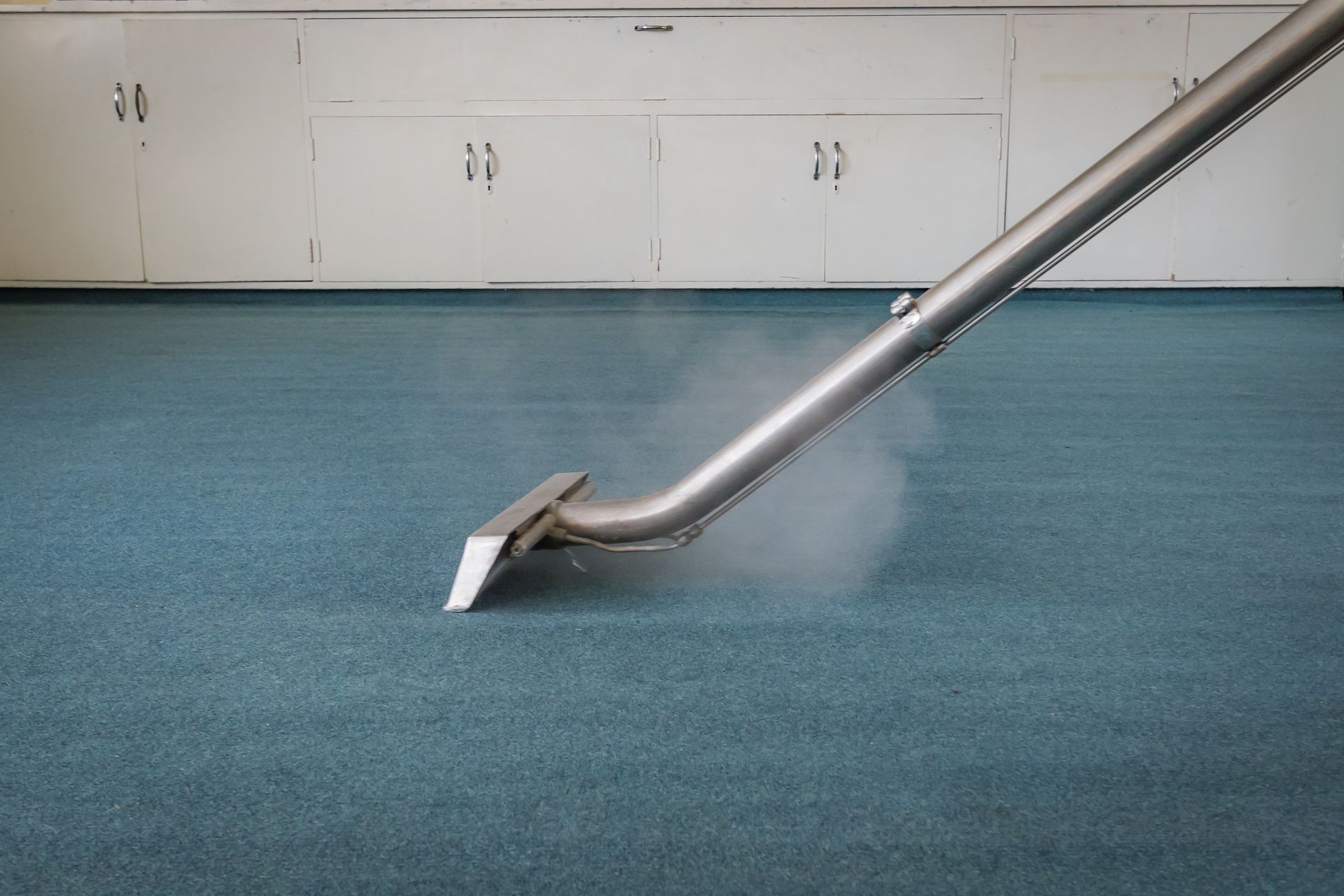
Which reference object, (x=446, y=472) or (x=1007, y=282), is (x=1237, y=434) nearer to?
(x=1007, y=282)

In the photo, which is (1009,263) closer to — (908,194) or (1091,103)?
(908,194)

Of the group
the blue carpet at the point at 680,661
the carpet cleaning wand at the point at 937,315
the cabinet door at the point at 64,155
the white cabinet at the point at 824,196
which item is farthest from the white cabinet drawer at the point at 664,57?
the carpet cleaning wand at the point at 937,315

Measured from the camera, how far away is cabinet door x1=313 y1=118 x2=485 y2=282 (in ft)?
13.4

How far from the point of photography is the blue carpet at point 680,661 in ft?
2.21

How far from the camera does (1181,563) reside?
1.19 metres

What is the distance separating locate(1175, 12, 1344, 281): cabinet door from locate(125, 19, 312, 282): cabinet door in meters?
3.11

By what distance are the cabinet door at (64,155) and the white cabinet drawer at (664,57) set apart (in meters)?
0.74

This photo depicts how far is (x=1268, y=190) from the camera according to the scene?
4094mm

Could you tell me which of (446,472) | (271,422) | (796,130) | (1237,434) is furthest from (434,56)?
(1237,434)

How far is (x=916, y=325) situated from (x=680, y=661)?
34 cm

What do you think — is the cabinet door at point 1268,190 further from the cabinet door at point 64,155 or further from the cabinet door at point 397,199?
the cabinet door at point 64,155

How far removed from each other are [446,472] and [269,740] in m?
0.85

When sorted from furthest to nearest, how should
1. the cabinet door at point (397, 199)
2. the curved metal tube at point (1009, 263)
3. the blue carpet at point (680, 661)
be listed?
1. the cabinet door at point (397, 199)
2. the curved metal tube at point (1009, 263)
3. the blue carpet at point (680, 661)

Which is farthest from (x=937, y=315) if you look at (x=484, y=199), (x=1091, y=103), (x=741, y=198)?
(x=1091, y=103)
